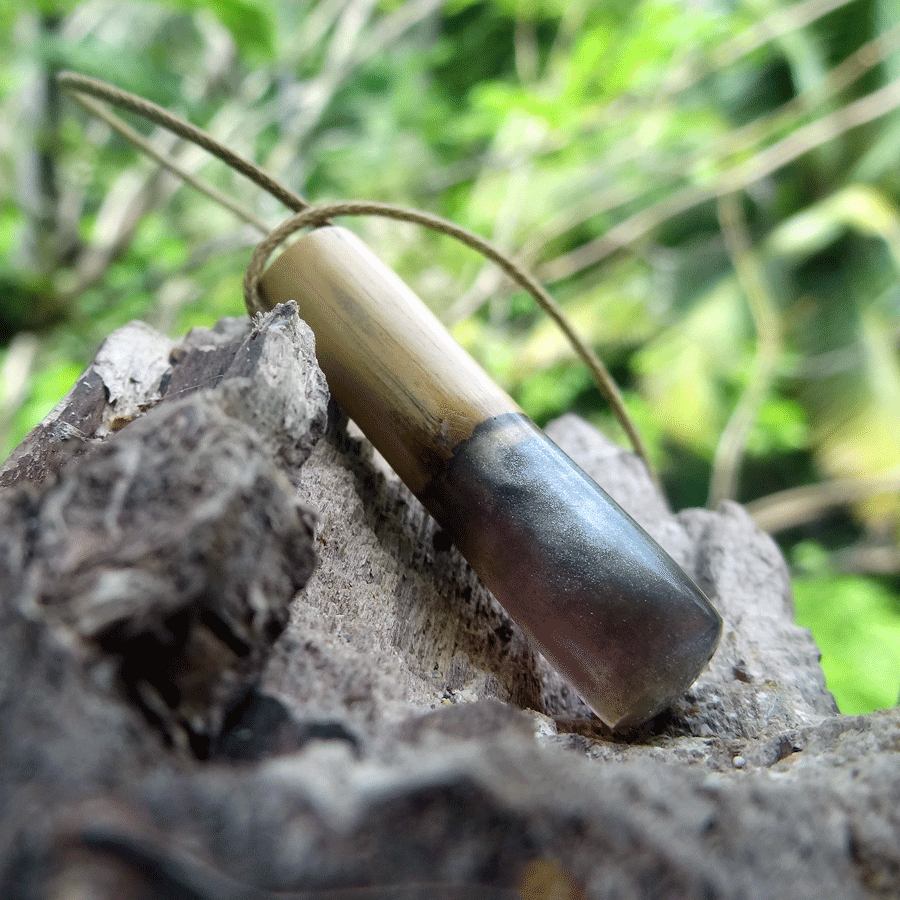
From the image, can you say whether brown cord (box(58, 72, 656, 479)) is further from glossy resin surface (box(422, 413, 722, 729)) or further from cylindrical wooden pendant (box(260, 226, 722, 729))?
glossy resin surface (box(422, 413, 722, 729))

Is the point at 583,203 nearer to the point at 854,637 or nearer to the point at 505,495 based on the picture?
the point at 854,637

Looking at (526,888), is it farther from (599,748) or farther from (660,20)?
(660,20)

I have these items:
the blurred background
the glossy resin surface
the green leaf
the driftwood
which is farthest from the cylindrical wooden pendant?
the blurred background

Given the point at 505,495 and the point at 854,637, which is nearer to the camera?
the point at 505,495

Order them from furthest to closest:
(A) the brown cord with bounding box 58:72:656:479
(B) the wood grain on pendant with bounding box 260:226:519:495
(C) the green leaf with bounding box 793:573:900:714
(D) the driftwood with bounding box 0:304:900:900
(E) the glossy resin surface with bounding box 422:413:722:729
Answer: (C) the green leaf with bounding box 793:573:900:714 → (A) the brown cord with bounding box 58:72:656:479 → (B) the wood grain on pendant with bounding box 260:226:519:495 → (E) the glossy resin surface with bounding box 422:413:722:729 → (D) the driftwood with bounding box 0:304:900:900

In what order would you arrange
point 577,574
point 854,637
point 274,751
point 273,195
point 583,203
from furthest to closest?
point 583,203 < point 854,637 < point 273,195 < point 577,574 < point 274,751

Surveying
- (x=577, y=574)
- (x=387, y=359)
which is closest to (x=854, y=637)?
(x=577, y=574)
